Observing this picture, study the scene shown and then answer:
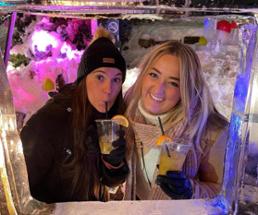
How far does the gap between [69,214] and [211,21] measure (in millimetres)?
568

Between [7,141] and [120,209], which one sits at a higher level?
[7,141]

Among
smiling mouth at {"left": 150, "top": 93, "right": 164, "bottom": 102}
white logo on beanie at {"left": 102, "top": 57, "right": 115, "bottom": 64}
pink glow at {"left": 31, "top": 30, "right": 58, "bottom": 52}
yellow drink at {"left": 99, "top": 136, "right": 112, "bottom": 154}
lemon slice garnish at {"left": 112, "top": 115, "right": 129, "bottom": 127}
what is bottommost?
yellow drink at {"left": 99, "top": 136, "right": 112, "bottom": 154}

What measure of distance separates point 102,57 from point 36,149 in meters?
0.28

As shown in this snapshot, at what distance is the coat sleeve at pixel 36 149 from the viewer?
887 millimetres

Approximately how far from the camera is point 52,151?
90 cm

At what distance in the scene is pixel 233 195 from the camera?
0.82 meters

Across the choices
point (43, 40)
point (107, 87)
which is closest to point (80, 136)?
point (107, 87)

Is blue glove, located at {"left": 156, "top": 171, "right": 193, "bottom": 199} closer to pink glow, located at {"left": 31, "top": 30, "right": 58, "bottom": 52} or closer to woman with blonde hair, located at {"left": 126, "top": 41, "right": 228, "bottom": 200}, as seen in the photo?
woman with blonde hair, located at {"left": 126, "top": 41, "right": 228, "bottom": 200}

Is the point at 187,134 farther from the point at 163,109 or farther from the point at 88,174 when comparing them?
the point at 88,174

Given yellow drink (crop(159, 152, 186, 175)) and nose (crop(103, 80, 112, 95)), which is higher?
nose (crop(103, 80, 112, 95))

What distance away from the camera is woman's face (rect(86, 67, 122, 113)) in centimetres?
87

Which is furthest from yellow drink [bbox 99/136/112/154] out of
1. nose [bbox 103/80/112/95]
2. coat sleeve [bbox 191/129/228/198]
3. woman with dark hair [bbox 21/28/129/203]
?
coat sleeve [bbox 191/129/228/198]

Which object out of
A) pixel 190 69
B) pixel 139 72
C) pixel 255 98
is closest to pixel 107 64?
pixel 139 72

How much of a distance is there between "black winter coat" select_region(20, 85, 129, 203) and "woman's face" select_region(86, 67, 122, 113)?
59 millimetres
